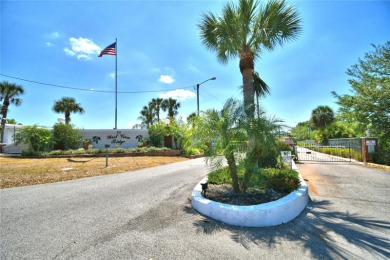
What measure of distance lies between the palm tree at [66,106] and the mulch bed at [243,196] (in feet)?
104

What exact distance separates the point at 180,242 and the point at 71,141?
71.5ft

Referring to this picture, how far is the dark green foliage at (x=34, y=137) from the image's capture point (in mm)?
18797

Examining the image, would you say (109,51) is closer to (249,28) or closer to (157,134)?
(157,134)

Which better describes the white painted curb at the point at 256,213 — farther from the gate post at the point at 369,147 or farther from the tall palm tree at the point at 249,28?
the gate post at the point at 369,147

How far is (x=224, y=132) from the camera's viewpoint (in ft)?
17.0

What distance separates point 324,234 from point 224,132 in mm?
2707

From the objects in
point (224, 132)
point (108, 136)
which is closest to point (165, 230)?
point (224, 132)

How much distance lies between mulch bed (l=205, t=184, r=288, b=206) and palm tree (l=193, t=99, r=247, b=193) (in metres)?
0.49

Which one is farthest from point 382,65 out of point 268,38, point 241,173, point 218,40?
point 241,173

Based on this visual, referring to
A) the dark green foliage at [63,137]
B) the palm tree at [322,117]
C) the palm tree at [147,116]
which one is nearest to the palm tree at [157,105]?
the palm tree at [147,116]

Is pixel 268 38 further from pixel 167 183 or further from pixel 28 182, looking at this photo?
pixel 28 182

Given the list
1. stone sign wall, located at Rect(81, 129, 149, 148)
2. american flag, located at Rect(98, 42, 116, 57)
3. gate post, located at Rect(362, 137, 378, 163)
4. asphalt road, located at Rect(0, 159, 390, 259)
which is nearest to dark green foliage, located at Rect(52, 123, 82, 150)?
stone sign wall, located at Rect(81, 129, 149, 148)

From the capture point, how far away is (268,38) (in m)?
7.43

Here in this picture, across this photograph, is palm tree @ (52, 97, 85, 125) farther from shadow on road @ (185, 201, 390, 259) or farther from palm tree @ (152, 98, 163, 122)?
shadow on road @ (185, 201, 390, 259)
